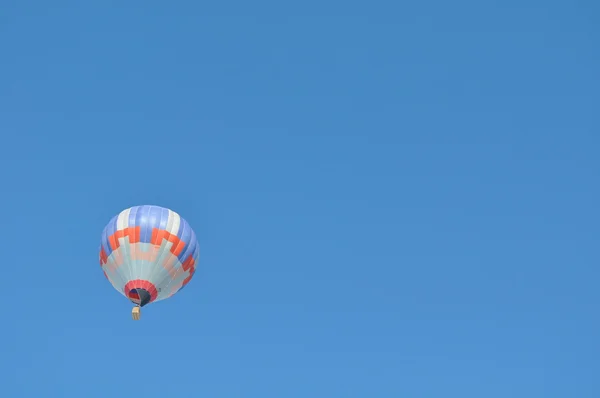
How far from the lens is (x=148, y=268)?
1801 inches

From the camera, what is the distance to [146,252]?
4588 cm

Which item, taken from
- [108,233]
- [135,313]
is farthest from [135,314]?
[108,233]

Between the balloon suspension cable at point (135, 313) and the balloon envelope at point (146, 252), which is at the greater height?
the balloon envelope at point (146, 252)

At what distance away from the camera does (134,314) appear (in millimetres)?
45625

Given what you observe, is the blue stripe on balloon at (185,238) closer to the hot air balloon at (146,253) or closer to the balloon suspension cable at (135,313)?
the hot air balloon at (146,253)

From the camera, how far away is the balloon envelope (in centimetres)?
4578

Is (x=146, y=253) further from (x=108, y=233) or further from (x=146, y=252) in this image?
(x=108, y=233)

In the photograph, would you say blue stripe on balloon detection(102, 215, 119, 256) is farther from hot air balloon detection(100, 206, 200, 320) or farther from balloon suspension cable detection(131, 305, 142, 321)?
balloon suspension cable detection(131, 305, 142, 321)

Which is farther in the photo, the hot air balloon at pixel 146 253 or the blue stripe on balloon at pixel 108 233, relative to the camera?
the blue stripe on balloon at pixel 108 233

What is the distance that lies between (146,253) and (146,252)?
0.14 ft

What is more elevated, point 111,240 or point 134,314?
point 111,240

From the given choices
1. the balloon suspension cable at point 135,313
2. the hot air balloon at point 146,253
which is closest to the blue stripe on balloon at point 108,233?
the hot air balloon at point 146,253

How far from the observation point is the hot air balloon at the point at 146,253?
4578 cm

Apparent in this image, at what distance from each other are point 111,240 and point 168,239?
8.09ft
